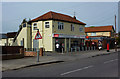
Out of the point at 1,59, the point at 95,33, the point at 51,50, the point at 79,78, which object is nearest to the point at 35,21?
the point at 51,50

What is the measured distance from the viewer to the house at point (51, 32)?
28328mm

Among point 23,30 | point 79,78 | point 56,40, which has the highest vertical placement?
point 23,30

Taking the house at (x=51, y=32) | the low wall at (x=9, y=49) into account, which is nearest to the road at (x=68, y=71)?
the low wall at (x=9, y=49)

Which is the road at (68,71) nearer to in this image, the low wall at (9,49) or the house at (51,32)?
the low wall at (9,49)

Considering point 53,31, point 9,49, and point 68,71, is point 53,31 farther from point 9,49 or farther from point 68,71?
point 68,71

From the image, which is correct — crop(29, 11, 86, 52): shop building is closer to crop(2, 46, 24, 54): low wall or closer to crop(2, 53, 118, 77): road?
crop(2, 46, 24, 54): low wall

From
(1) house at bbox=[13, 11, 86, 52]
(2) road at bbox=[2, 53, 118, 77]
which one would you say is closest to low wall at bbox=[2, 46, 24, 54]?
(1) house at bbox=[13, 11, 86, 52]

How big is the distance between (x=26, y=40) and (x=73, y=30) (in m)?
9.97

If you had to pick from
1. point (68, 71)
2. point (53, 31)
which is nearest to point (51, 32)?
point (53, 31)

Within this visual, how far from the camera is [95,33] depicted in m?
62.0

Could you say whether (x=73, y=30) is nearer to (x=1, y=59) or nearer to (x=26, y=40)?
(x=26, y=40)

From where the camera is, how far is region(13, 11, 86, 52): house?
92.9 feet

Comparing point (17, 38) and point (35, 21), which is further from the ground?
point (35, 21)

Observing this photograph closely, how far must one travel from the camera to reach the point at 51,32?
28.1 meters
